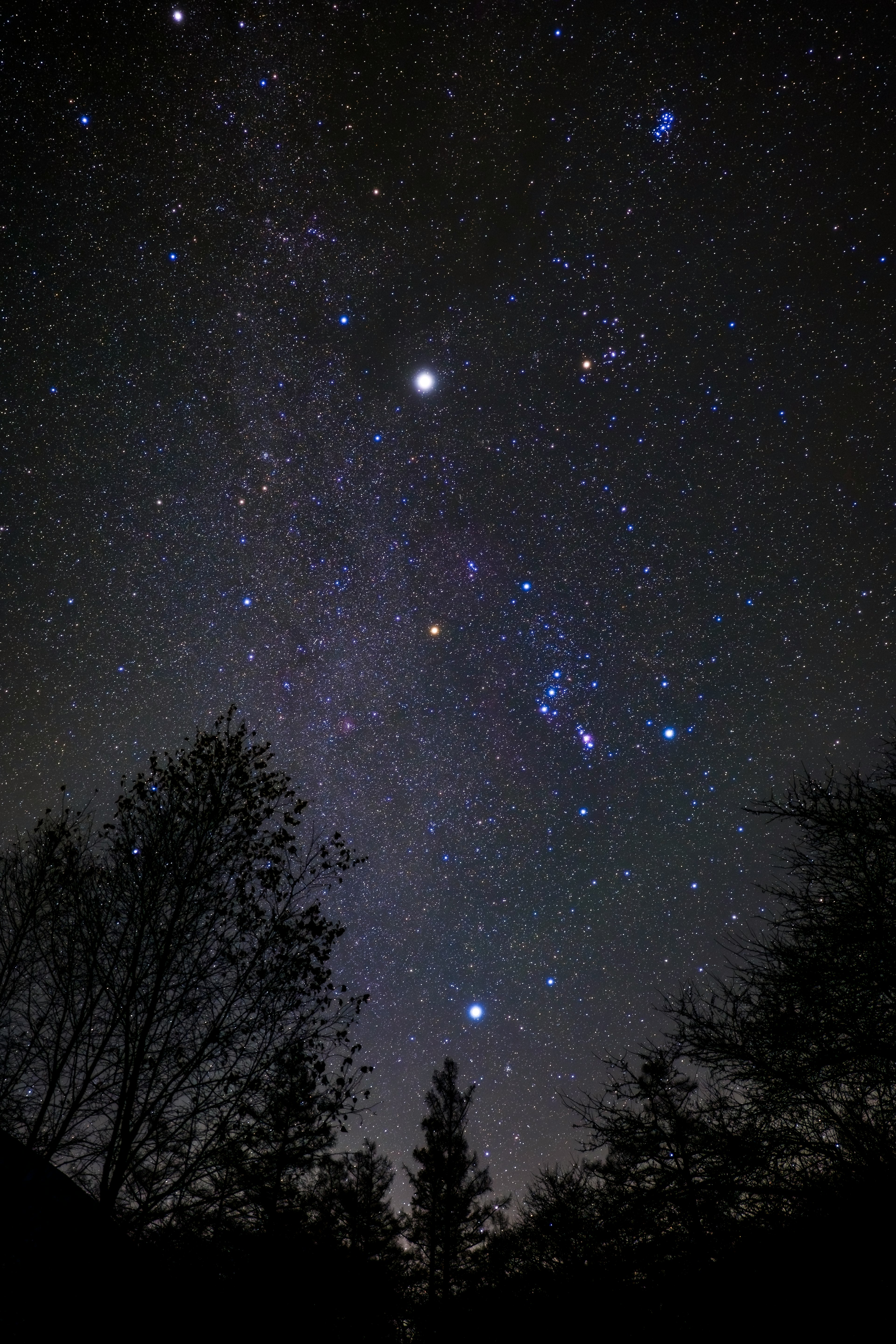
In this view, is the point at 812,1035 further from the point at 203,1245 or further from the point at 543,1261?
the point at 543,1261

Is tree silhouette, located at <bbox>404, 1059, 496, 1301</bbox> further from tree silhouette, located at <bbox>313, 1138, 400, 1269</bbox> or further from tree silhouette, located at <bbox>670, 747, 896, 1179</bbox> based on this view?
tree silhouette, located at <bbox>670, 747, 896, 1179</bbox>

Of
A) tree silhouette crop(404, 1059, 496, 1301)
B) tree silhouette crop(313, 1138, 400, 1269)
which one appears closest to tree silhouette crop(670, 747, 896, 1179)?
tree silhouette crop(313, 1138, 400, 1269)

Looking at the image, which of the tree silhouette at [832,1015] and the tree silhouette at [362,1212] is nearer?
the tree silhouette at [832,1015]

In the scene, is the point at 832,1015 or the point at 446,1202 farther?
the point at 446,1202

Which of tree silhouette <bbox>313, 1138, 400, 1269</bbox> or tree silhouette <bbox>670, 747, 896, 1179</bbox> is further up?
tree silhouette <bbox>670, 747, 896, 1179</bbox>

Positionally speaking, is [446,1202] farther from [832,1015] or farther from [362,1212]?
[832,1015]

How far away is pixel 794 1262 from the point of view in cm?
486

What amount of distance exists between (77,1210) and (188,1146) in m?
0.98

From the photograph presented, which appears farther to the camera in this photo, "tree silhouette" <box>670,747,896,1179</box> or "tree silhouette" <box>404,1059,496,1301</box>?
"tree silhouette" <box>404,1059,496,1301</box>

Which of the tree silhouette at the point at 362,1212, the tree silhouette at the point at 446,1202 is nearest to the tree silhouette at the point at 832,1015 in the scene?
the tree silhouette at the point at 362,1212

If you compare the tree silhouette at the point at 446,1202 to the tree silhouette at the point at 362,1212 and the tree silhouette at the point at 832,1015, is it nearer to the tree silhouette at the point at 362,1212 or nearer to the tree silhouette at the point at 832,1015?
the tree silhouette at the point at 362,1212

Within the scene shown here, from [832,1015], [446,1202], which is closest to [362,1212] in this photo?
[446,1202]

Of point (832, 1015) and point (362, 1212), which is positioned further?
point (362, 1212)

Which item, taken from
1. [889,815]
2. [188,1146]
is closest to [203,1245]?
[188,1146]
